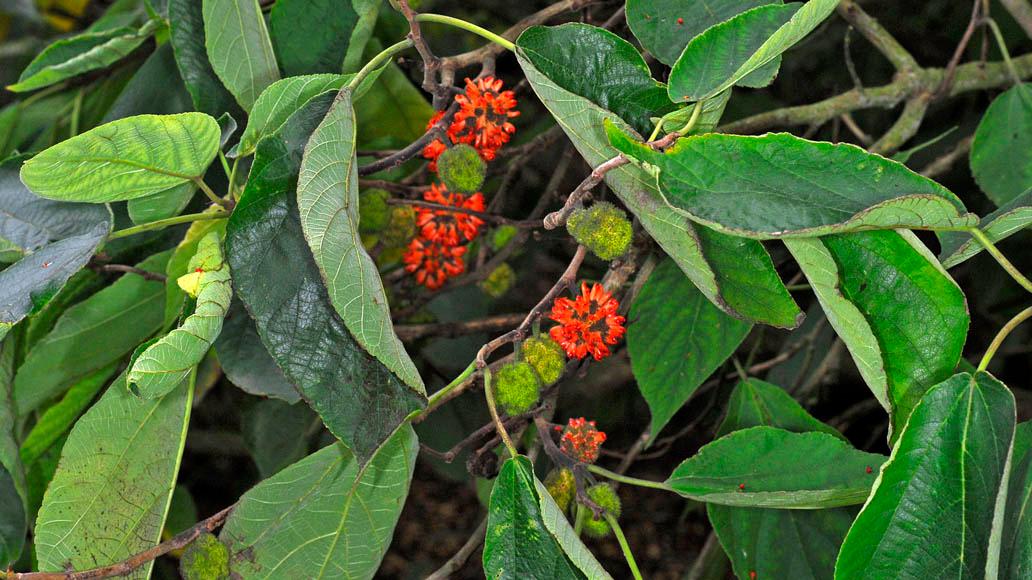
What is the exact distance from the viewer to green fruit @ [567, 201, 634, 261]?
0.76m

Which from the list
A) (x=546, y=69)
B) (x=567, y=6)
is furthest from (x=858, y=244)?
(x=567, y=6)

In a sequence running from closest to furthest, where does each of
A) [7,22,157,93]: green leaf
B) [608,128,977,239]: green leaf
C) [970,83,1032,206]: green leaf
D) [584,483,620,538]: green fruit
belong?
[608,128,977,239]: green leaf
[584,483,620,538]: green fruit
[7,22,157,93]: green leaf
[970,83,1032,206]: green leaf

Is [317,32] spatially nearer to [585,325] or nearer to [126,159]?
[126,159]

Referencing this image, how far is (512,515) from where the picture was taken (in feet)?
2.42

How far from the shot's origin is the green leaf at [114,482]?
31.4 inches

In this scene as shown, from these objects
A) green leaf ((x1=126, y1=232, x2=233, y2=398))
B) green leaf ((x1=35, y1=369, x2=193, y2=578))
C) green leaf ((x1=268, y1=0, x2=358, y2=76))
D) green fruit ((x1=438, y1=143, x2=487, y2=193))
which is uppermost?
green leaf ((x1=268, y1=0, x2=358, y2=76))

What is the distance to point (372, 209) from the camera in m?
0.97

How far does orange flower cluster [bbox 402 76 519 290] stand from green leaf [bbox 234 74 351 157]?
4.7 inches

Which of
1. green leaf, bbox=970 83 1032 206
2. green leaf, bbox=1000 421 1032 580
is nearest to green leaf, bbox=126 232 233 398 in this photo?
green leaf, bbox=1000 421 1032 580

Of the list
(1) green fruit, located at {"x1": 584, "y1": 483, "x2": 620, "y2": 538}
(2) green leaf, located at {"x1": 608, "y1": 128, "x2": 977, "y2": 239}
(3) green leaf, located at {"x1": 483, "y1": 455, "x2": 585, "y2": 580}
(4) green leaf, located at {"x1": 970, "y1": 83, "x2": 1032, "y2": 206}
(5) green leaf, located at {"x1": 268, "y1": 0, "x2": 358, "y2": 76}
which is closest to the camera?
(2) green leaf, located at {"x1": 608, "y1": 128, "x2": 977, "y2": 239}

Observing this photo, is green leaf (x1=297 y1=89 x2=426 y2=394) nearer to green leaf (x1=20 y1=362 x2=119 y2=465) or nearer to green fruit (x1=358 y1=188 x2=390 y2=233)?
green fruit (x1=358 y1=188 x2=390 y2=233)

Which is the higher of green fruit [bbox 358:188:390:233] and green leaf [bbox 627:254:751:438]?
green fruit [bbox 358:188:390:233]

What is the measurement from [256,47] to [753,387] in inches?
25.5

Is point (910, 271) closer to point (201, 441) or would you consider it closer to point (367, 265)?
point (367, 265)
